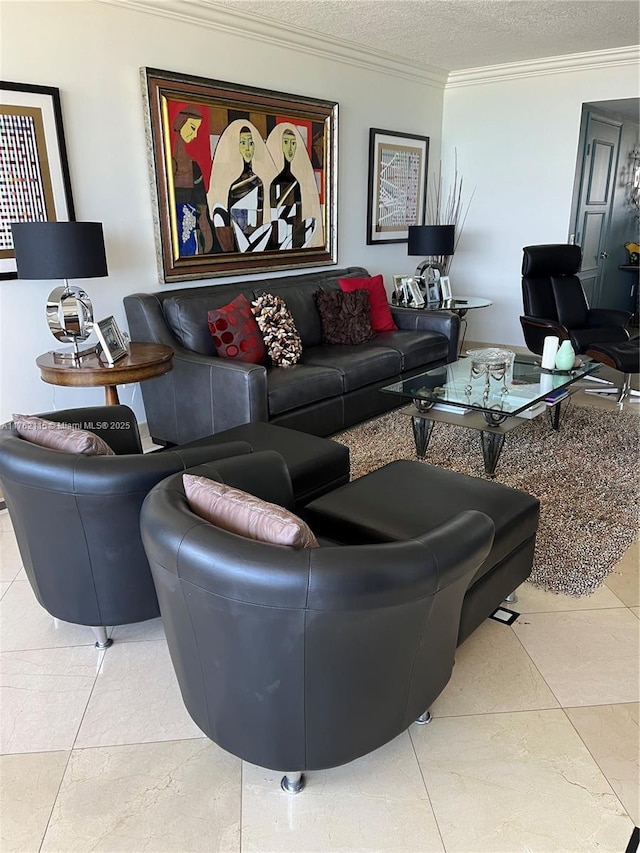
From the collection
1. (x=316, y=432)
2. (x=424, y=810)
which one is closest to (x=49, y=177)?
(x=316, y=432)

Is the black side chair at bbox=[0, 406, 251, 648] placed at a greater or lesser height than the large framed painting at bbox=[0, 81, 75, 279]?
lesser

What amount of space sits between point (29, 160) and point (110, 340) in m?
1.02

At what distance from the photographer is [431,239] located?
5.38 m

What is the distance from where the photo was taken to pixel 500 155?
589 centimetres

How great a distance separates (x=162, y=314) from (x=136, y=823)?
9.22ft

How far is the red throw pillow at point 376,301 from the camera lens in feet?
15.7

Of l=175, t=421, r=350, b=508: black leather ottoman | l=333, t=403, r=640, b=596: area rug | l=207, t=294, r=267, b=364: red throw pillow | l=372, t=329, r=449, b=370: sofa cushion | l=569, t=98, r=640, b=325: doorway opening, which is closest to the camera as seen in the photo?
l=175, t=421, r=350, b=508: black leather ottoman

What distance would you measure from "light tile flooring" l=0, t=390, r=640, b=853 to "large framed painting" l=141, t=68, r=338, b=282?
8.97ft

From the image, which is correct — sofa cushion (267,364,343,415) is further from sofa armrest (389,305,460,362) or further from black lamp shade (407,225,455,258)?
black lamp shade (407,225,455,258)

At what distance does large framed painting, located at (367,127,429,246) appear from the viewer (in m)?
5.45

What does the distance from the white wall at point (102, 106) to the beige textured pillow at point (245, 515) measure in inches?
88.2

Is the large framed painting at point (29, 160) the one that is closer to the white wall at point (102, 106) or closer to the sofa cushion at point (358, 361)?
the white wall at point (102, 106)

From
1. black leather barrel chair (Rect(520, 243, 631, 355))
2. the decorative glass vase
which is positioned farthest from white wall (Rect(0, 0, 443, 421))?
the decorative glass vase

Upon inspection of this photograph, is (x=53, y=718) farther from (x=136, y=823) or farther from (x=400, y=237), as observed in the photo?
(x=400, y=237)
